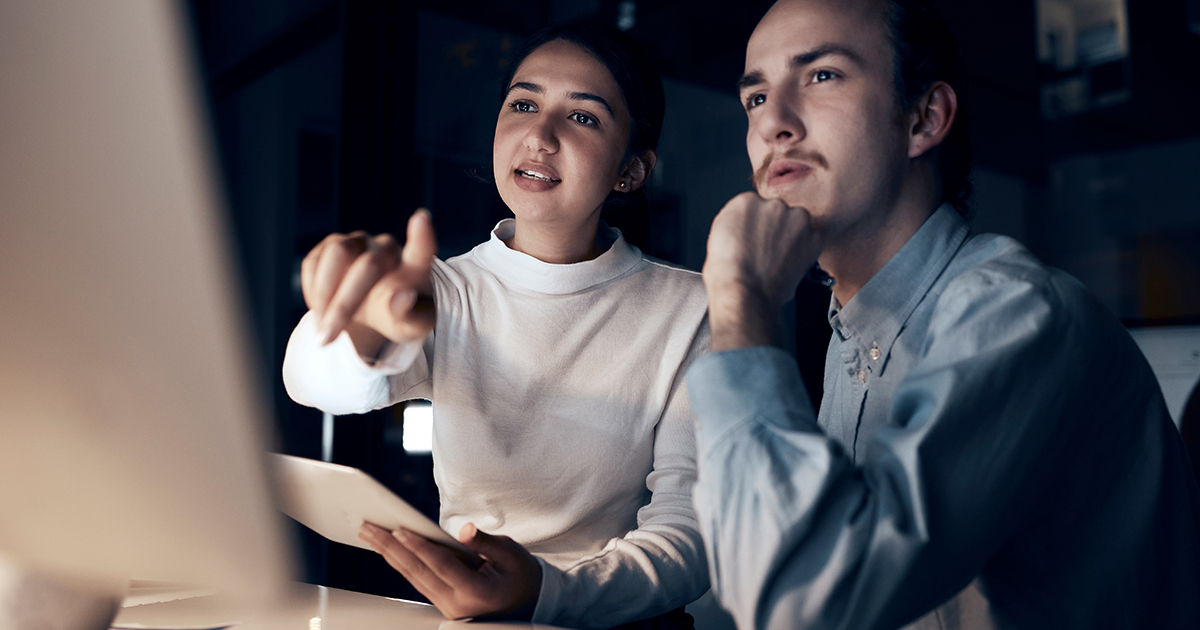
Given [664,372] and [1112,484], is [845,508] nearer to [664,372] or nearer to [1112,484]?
[1112,484]

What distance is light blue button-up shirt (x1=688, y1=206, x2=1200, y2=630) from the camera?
608mm

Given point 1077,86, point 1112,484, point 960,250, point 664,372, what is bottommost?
point 1112,484

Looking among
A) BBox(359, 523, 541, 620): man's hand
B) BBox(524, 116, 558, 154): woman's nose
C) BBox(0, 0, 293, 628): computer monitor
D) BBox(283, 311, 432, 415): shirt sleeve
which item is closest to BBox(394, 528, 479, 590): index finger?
BBox(359, 523, 541, 620): man's hand

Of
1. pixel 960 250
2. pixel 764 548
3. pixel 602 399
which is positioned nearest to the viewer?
pixel 764 548

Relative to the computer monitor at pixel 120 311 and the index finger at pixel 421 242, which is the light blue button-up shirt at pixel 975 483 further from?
the computer monitor at pixel 120 311

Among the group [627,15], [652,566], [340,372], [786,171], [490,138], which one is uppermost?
[627,15]

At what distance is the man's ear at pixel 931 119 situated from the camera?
3.27ft

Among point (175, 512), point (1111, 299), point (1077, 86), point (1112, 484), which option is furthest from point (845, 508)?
point (1077, 86)

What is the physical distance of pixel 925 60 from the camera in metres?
1.02

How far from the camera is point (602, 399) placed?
45.3 inches

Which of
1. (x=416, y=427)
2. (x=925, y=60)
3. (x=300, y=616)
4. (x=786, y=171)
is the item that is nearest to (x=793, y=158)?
(x=786, y=171)

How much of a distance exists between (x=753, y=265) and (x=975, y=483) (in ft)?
0.88

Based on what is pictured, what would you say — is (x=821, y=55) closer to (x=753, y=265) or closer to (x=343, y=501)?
(x=753, y=265)

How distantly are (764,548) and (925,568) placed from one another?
0.42 ft
